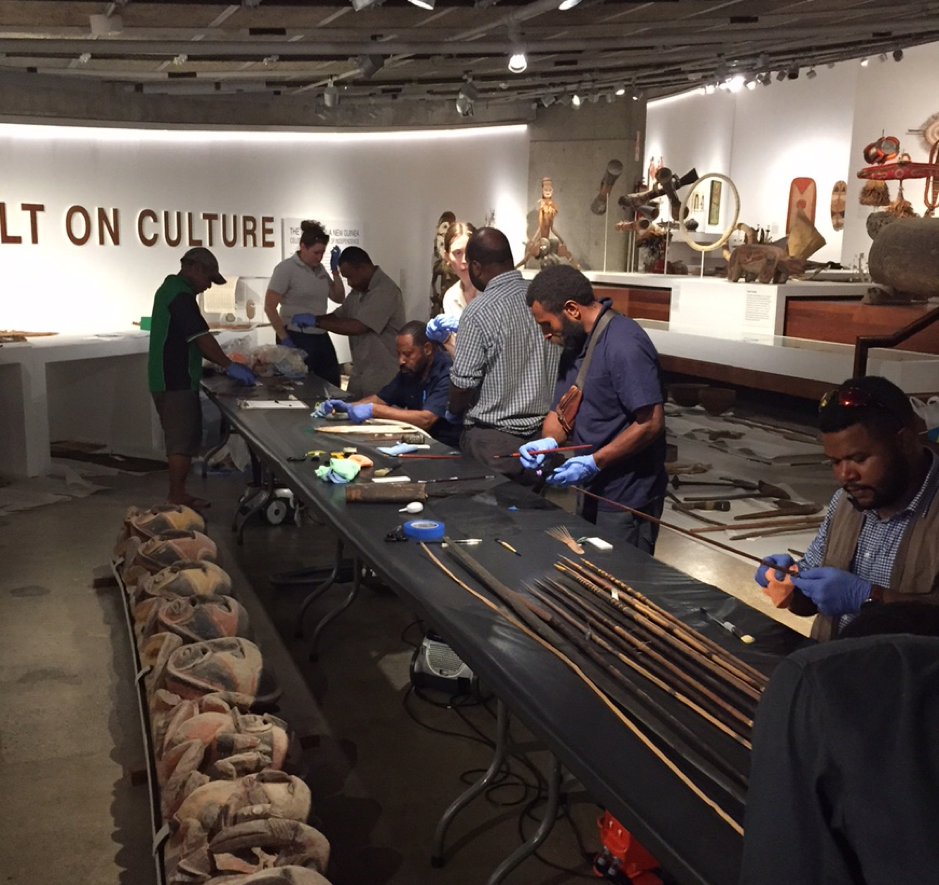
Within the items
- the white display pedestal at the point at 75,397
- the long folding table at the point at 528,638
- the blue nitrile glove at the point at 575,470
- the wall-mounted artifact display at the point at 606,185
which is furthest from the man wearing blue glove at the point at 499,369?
the wall-mounted artifact display at the point at 606,185

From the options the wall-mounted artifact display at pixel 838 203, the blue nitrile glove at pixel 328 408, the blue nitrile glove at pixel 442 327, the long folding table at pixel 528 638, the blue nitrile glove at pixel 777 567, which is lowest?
the long folding table at pixel 528 638

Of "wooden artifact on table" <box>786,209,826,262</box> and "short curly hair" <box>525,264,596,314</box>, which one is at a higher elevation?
"wooden artifact on table" <box>786,209,826,262</box>

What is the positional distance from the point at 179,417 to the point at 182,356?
0.37 m

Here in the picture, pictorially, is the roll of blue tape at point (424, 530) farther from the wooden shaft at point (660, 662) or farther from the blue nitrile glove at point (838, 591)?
the blue nitrile glove at point (838, 591)

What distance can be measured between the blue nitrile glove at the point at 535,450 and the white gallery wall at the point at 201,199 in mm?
6267

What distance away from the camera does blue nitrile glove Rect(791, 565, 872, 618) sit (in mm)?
2193

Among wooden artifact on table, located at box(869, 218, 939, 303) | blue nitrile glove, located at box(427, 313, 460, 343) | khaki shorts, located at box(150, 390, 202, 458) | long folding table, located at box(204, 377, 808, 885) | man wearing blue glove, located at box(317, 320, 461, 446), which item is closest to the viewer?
long folding table, located at box(204, 377, 808, 885)

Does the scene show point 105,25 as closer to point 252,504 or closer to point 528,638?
point 252,504

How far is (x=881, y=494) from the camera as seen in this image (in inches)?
83.8

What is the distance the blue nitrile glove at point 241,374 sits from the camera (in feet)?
19.5

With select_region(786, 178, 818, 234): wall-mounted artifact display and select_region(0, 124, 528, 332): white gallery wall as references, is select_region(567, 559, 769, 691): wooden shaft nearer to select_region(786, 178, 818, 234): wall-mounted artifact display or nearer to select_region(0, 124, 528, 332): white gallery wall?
select_region(0, 124, 528, 332): white gallery wall

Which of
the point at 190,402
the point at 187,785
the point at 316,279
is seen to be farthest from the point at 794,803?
the point at 316,279

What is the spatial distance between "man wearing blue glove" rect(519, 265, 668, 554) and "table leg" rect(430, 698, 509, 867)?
937 millimetres

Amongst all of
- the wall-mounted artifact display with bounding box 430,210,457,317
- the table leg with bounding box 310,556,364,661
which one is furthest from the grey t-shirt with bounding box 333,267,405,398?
the wall-mounted artifact display with bounding box 430,210,457,317
